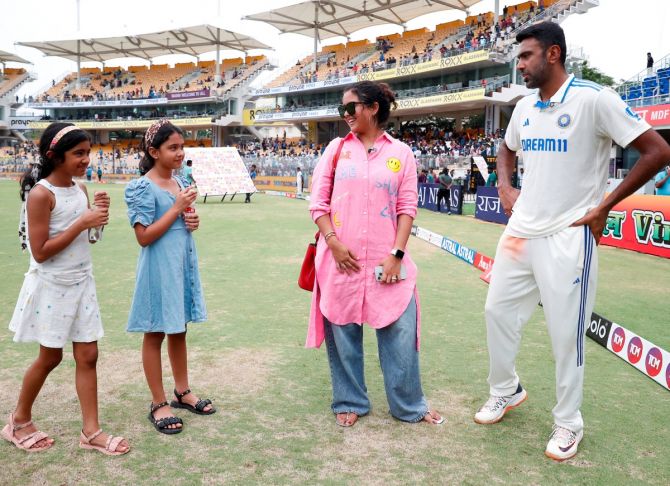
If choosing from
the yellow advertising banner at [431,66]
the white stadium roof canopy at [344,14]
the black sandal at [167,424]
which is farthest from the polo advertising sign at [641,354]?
the white stadium roof canopy at [344,14]

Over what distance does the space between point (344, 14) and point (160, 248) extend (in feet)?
147

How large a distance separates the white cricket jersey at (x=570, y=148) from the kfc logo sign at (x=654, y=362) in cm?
164

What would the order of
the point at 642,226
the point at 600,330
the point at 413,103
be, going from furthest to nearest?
1. the point at 413,103
2. the point at 642,226
3. the point at 600,330

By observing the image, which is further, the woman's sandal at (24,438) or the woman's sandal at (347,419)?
the woman's sandal at (347,419)

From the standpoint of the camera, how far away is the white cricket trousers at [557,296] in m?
2.73

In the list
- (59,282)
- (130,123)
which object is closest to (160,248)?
(59,282)

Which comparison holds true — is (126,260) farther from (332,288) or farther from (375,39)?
(375,39)

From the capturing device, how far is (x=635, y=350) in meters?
4.08

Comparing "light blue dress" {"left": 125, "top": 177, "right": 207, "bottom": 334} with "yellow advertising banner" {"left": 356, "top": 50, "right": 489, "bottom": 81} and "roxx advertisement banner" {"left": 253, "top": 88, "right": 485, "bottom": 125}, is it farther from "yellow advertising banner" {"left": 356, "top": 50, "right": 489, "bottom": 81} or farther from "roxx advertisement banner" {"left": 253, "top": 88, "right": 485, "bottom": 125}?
"roxx advertisement banner" {"left": 253, "top": 88, "right": 485, "bottom": 125}

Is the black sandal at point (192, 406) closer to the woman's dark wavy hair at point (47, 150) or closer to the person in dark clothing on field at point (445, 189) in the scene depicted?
the woman's dark wavy hair at point (47, 150)

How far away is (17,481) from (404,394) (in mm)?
1949

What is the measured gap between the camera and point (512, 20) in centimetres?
3372

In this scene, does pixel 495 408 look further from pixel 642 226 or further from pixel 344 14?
pixel 344 14

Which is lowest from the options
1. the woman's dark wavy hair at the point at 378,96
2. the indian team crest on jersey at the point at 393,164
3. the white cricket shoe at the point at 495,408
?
the white cricket shoe at the point at 495,408
